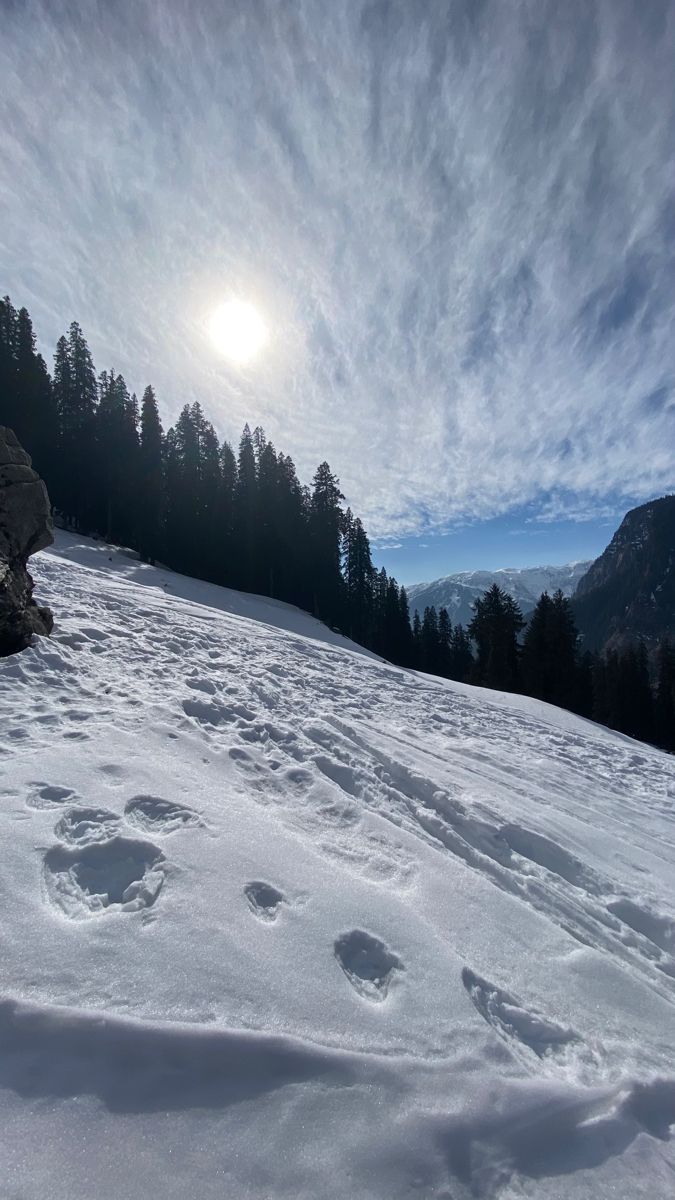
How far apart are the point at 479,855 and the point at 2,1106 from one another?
4130 mm

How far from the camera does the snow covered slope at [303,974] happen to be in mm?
1897

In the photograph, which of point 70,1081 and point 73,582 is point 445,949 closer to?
point 70,1081

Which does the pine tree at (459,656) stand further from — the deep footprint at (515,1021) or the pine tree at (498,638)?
the deep footprint at (515,1021)

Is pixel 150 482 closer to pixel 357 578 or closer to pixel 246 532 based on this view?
pixel 246 532

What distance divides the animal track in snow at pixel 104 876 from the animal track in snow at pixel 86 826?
0.10 metres

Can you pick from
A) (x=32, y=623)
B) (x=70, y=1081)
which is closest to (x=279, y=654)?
(x=32, y=623)

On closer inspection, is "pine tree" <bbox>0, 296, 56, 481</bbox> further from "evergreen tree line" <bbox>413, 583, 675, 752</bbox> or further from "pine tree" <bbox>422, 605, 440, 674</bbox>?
"pine tree" <bbox>422, 605, 440, 674</bbox>

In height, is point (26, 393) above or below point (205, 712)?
above

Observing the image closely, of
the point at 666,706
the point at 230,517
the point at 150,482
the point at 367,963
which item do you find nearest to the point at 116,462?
the point at 150,482

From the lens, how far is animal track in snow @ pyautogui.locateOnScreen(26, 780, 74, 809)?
3.70 m

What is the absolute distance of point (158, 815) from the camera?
392 cm

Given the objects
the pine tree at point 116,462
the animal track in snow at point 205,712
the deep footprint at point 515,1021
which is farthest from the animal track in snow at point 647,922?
the pine tree at point 116,462

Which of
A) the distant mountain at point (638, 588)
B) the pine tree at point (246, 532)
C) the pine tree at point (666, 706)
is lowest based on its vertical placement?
the pine tree at point (666, 706)

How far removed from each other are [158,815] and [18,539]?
719 centimetres
